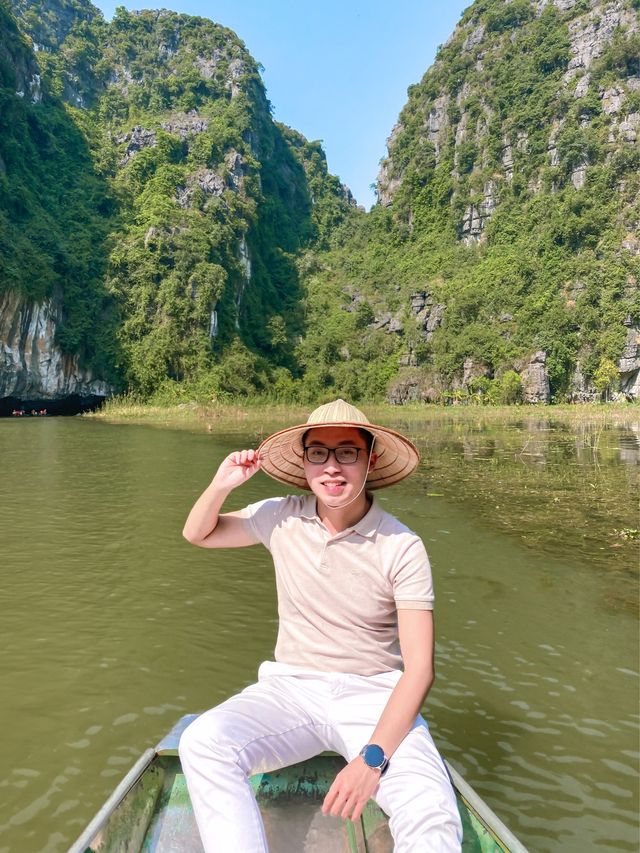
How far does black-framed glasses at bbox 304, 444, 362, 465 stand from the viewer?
189 cm

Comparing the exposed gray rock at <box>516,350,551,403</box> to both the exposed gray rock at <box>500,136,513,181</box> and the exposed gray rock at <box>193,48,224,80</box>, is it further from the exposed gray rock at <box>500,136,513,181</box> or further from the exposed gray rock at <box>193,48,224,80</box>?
the exposed gray rock at <box>193,48,224,80</box>

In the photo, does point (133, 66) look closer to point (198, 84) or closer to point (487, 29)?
point (198, 84)

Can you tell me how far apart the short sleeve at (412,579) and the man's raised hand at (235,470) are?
576mm

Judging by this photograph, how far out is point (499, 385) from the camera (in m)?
42.2

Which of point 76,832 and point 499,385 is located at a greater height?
point 499,385

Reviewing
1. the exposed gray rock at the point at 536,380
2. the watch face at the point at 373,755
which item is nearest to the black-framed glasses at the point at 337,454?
the watch face at the point at 373,755

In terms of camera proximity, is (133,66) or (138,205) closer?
(138,205)

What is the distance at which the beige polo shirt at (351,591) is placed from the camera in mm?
1723

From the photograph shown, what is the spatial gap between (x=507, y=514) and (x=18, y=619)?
5349 mm

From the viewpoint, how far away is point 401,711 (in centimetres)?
156

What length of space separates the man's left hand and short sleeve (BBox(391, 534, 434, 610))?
43 cm

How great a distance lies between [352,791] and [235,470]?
39.6 inches

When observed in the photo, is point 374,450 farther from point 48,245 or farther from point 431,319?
point 431,319

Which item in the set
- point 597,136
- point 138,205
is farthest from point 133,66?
point 597,136
